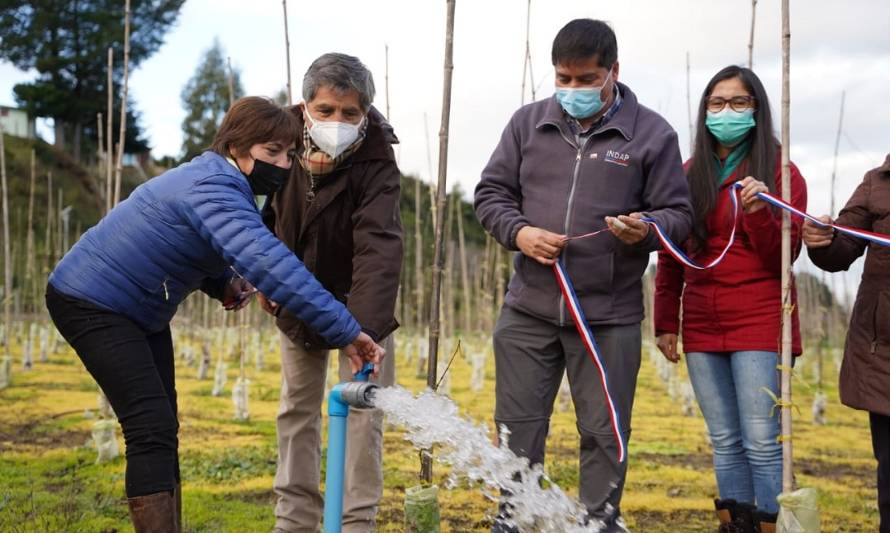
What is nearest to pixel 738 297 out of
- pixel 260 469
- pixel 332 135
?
pixel 332 135

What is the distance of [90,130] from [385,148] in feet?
103

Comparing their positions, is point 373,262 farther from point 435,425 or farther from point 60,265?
point 60,265

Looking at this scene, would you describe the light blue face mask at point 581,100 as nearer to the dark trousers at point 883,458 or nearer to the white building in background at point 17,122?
the dark trousers at point 883,458

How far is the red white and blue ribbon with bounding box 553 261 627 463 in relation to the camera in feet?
7.85

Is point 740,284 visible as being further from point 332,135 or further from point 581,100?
point 332,135

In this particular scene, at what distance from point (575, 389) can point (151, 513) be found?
4.01 ft

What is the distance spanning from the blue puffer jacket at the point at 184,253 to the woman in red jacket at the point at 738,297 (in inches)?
47.1

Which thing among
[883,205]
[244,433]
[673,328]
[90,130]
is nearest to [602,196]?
[673,328]

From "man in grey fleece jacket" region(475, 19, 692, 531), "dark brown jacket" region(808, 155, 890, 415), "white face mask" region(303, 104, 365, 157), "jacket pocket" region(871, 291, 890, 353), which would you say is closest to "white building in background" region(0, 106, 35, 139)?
"white face mask" region(303, 104, 365, 157)

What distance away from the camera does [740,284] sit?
105 inches

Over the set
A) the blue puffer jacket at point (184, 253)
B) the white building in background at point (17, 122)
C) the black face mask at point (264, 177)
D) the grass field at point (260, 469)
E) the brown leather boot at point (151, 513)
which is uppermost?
the white building in background at point (17, 122)

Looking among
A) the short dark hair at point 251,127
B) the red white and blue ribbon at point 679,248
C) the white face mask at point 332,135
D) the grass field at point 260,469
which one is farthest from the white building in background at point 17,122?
the red white and blue ribbon at point 679,248

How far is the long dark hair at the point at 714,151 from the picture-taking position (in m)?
2.66

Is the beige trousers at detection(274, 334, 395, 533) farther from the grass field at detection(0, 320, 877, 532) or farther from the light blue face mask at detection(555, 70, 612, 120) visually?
the light blue face mask at detection(555, 70, 612, 120)
